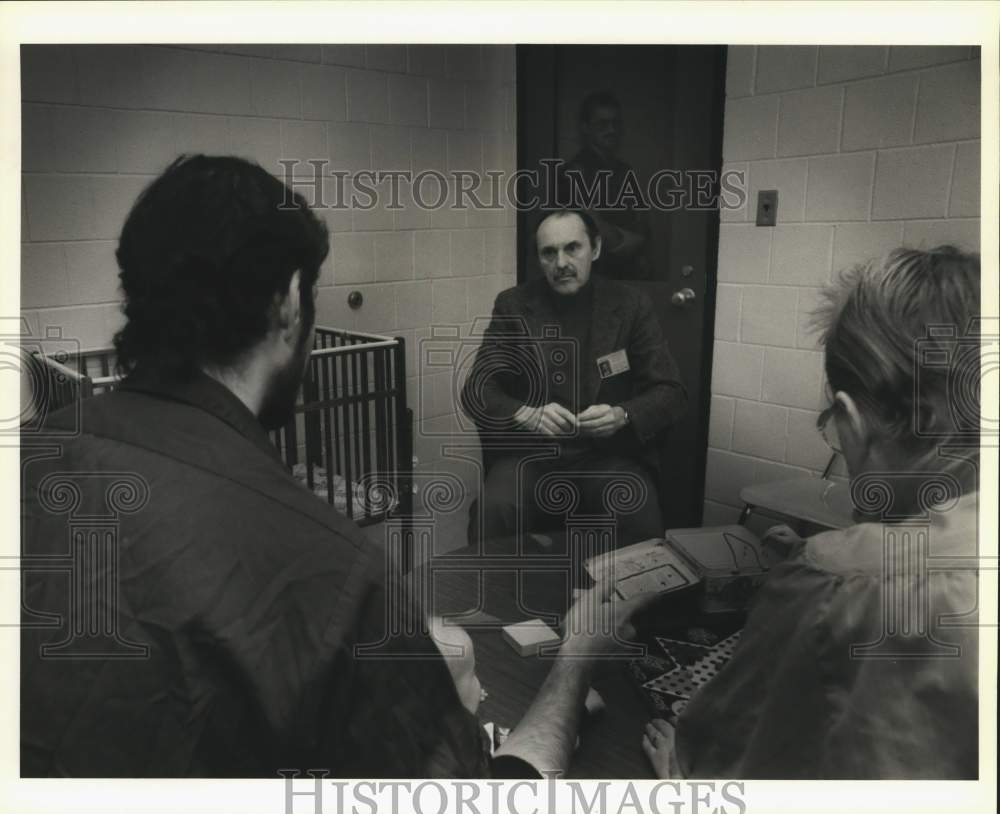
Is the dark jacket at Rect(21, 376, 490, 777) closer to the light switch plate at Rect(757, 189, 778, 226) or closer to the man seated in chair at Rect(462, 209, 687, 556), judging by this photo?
the man seated in chair at Rect(462, 209, 687, 556)

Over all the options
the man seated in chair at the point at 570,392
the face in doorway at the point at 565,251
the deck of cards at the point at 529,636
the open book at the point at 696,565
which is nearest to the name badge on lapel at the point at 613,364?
the man seated in chair at the point at 570,392

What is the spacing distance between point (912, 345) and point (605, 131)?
49cm

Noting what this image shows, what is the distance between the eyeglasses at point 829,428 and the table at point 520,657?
0.33m

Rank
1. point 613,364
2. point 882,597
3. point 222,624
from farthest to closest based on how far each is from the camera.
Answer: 1. point 613,364
2. point 882,597
3. point 222,624

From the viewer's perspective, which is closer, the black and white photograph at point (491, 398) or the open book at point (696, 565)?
the black and white photograph at point (491, 398)

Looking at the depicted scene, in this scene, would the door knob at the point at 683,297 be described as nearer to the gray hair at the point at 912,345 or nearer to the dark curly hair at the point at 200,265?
the gray hair at the point at 912,345

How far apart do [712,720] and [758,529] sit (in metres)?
0.31

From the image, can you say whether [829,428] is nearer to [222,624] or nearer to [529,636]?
[529,636]

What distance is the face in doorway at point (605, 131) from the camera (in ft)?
3.37

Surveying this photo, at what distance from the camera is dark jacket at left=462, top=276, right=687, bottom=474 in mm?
1062

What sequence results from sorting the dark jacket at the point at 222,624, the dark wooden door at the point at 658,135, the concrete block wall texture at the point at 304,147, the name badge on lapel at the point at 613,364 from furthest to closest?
the name badge on lapel at the point at 613,364 → the dark wooden door at the point at 658,135 → the concrete block wall texture at the point at 304,147 → the dark jacket at the point at 222,624

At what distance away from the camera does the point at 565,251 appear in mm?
1065

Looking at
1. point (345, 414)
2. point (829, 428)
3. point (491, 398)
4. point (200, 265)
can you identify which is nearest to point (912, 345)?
point (829, 428)

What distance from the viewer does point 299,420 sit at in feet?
3.05
